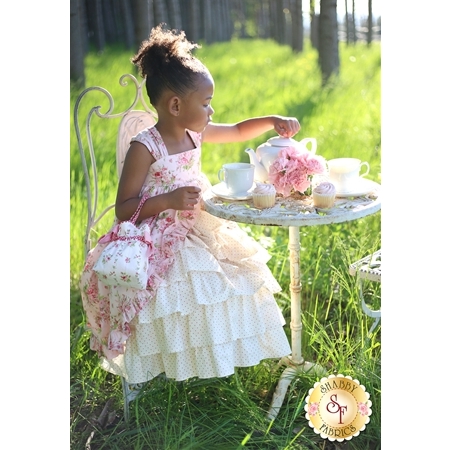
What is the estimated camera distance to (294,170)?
216 cm

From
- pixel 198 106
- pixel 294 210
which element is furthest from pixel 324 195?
pixel 198 106

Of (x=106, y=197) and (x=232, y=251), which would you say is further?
(x=106, y=197)

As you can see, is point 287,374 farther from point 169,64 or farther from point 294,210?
point 169,64

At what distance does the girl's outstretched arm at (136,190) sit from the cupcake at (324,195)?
34cm

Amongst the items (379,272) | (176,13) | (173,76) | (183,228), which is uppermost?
(176,13)

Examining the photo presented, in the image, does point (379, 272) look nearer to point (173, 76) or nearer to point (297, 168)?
point (297, 168)

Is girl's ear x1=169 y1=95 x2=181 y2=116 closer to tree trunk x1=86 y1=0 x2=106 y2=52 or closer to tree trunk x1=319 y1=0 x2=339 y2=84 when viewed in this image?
tree trunk x1=319 y1=0 x2=339 y2=84

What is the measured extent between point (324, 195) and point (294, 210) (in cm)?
9

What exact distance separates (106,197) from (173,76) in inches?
57.3

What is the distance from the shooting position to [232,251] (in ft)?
7.25

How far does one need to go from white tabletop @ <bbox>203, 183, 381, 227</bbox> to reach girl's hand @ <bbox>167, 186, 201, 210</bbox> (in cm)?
7

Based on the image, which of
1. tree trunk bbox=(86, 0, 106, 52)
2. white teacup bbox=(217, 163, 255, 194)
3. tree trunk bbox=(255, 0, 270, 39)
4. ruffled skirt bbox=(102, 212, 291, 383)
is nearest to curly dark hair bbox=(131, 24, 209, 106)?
white teacup bbox=(217, 163, 255, 194)

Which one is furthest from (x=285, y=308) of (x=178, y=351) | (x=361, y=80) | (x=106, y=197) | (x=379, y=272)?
(x=361, y=80)

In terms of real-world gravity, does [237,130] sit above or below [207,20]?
below
